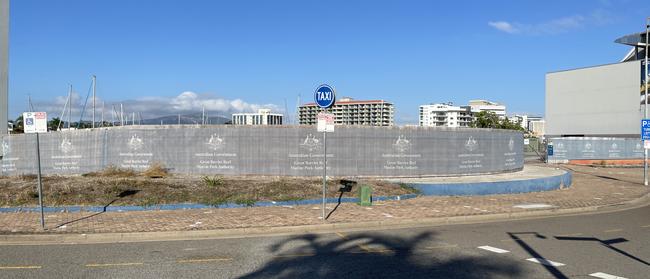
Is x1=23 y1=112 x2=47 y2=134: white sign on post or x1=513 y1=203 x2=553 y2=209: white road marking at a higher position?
x1=23 y1=112 x2=47 y2=134: white sign on post

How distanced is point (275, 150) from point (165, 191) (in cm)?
591

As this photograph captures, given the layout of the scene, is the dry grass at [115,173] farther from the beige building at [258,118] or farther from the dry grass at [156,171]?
the beige building at [258,118]

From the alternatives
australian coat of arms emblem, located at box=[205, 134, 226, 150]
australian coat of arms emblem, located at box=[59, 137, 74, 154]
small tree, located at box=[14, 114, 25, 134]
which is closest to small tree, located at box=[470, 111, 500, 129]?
small tree, located at box=[14, 114, 25, 134]

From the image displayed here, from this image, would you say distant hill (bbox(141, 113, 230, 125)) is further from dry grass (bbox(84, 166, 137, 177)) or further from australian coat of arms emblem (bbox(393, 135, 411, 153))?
australian coat of arms emblem (bbox(393, 135, 411, 153))

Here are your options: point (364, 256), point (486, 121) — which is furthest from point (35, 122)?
point (486, 121)

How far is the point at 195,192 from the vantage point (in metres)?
16.7

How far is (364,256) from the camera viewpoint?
32.1ft

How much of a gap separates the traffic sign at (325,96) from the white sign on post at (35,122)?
6280mm

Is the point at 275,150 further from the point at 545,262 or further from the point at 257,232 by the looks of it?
the point at 545,262

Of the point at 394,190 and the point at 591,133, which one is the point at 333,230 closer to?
the point at 394,190

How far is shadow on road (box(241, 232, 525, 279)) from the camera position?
8.38m

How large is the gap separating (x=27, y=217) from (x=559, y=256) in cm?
1266

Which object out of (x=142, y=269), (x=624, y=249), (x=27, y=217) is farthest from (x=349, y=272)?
(x=27, y=217)

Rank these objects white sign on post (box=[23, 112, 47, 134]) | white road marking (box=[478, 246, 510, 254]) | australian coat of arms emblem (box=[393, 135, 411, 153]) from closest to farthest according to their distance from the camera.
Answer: white road marking (box=[478, 246, 510, 254]), white sign on post (box=[23, 112, 47, 134]), australian coat of arms emblem (box=[393, 135, 411, 153])
